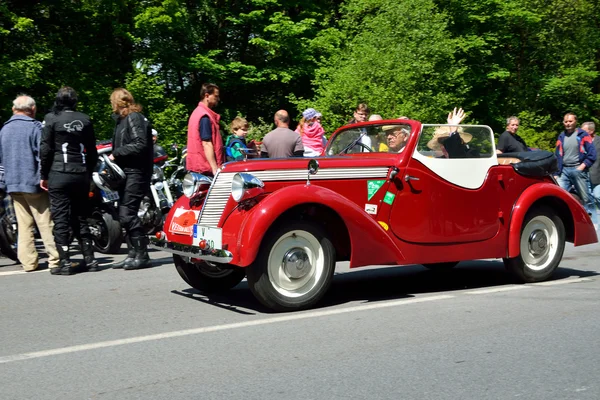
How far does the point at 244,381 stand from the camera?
4285 mm

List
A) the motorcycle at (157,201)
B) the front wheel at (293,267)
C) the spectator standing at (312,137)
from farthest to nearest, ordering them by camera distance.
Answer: the spectator standing at (312,137), the motorcycle at (157,201), the front wheel at (293,267)

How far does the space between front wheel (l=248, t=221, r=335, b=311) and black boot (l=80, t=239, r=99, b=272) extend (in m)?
3.50

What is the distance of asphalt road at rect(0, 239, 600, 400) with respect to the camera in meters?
4.18

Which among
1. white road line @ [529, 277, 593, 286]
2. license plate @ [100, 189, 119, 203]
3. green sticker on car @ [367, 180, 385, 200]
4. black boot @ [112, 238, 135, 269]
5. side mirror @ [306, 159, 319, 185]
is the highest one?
side mirror @ [306, 159, 319, 185]

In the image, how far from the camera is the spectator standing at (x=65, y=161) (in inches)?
331

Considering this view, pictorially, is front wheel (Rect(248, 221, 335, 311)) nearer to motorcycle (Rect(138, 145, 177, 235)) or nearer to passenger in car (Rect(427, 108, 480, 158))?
passenger in car (Rect(427, 108, 480, 158))

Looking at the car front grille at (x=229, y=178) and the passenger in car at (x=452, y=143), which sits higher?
the passenger in car at (x=452, y=143)

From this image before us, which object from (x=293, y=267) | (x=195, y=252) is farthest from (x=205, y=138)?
(x=293, y=267)

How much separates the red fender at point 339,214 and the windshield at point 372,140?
963mm

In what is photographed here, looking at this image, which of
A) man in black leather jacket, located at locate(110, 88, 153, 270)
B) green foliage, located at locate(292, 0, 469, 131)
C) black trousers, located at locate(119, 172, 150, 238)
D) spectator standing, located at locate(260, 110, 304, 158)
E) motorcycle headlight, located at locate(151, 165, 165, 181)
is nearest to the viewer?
man in black leather jacket, located at locate(110, 88, 153, 270)

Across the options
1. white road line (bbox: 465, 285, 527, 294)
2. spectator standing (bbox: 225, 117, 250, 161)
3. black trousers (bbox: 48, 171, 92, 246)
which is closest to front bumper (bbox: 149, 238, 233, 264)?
black trousers (bbox: 48, 171, 92, 246)

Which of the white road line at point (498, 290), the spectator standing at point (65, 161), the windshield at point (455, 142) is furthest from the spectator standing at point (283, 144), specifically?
the white road line at point (498, 290)

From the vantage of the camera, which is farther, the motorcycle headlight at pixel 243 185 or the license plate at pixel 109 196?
the license plate at pixel 109 196

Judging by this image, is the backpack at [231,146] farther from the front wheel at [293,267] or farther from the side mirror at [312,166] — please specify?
the front wheel at [293,267]
